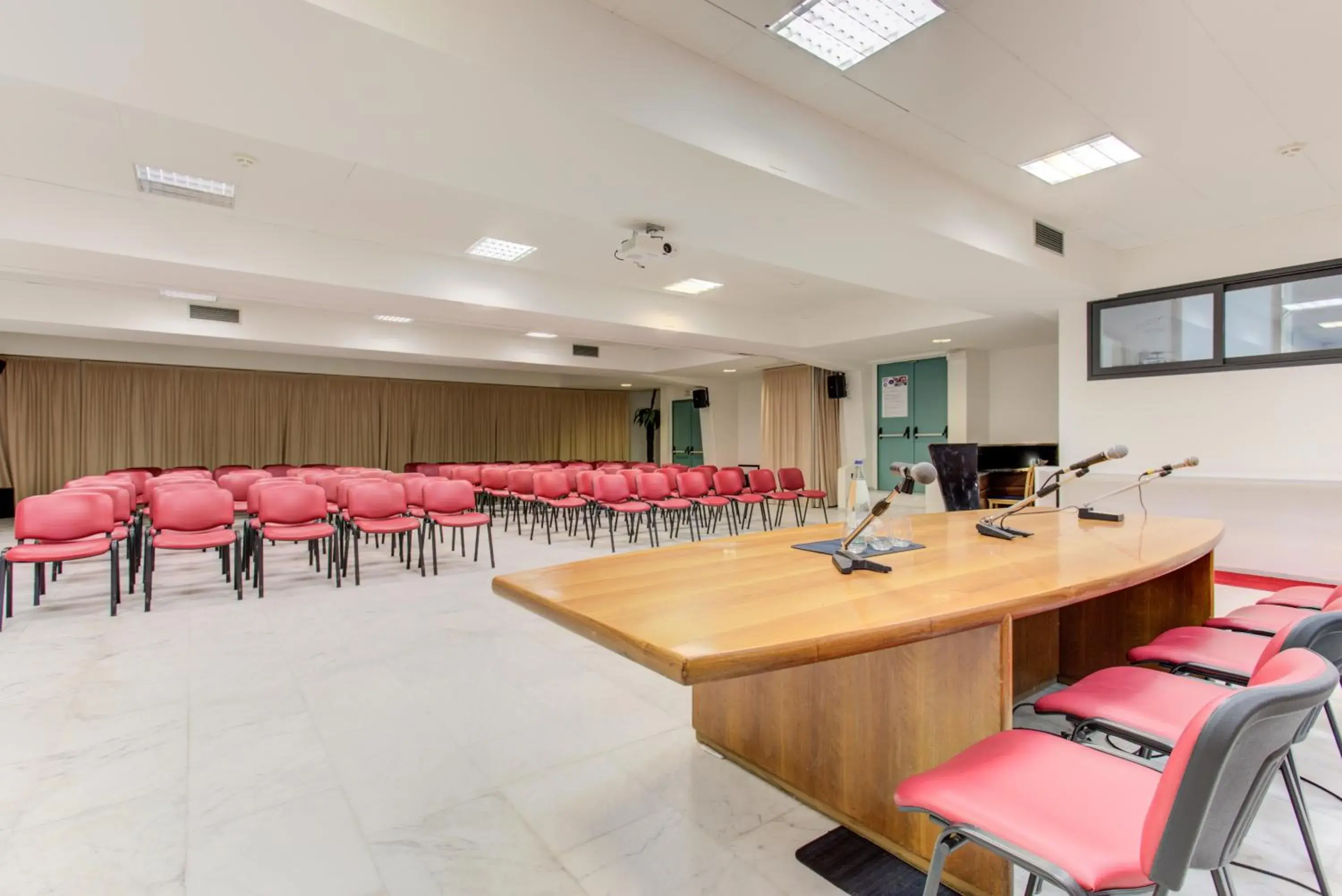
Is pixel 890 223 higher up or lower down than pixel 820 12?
lower down

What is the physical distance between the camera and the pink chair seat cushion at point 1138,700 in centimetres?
148

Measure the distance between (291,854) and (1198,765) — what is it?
6.70ft

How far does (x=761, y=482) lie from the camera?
826cm

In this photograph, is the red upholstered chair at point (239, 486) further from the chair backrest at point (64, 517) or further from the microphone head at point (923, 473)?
the microphone head at point (923, 473)

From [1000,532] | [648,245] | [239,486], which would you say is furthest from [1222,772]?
[239,486]

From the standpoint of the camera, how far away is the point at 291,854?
173 centimetres

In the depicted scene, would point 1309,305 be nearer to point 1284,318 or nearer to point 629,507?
point 1284,318

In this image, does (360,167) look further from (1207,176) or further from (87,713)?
(1207,176)

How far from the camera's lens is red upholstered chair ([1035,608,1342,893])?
1352 mm

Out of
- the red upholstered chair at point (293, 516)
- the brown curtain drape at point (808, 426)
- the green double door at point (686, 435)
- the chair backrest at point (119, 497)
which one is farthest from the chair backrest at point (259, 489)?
the green double door at point (686, 435)

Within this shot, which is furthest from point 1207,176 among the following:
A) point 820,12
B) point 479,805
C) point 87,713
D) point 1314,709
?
point 87,713

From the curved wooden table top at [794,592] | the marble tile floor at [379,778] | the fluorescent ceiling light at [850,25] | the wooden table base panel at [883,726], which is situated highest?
the fluorescent ceiling light at [850,25]

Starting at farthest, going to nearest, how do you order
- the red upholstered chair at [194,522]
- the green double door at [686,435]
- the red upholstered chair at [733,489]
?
the green double door at [686,435] < the red upholstered chair at [733,489] < the red upholstered chair at [194,522]

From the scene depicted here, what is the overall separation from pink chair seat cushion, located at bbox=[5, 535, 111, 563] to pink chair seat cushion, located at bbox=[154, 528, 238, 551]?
0.29 meters
